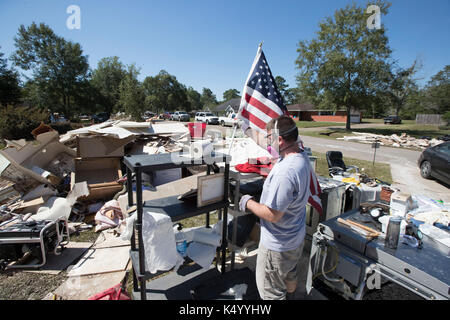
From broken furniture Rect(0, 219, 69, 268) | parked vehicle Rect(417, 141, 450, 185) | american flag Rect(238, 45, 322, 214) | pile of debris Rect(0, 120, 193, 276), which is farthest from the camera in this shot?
parked vehicle Rect(417, 141, 450, 185)

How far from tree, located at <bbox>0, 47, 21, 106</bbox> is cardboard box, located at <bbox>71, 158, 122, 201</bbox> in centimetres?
2267

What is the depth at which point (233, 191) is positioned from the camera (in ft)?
8.10

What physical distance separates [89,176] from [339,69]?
21.5m

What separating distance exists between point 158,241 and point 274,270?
102 centimetres

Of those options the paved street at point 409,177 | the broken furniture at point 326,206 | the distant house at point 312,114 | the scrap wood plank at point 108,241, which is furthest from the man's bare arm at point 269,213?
the distant house at point 312,114

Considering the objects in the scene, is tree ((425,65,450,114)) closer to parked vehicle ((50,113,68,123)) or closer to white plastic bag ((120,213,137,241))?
white plastic bag ((120,213,137,241))

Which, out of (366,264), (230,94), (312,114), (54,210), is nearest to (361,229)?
(366,264)

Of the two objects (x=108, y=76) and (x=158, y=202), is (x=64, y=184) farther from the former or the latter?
(x=108, y=76)

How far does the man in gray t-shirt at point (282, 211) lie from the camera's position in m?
1.61

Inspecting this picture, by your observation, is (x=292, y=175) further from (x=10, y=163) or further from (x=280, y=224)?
(x=10, y=163)

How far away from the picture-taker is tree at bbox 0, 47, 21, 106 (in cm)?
2059

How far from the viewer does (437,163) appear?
6754mm

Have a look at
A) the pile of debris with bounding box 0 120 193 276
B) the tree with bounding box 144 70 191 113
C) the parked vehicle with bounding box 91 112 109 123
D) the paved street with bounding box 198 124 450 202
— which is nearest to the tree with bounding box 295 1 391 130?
the paved street with bounding box 198 124 450 202
